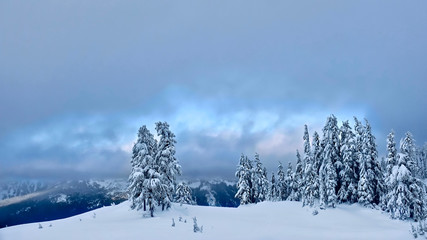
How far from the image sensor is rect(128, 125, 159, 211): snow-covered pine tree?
27.1 metres

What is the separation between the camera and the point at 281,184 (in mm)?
64938

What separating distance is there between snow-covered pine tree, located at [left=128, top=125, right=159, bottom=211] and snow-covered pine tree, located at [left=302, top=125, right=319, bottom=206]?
820 inches

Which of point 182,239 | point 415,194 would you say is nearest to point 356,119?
point 415,194

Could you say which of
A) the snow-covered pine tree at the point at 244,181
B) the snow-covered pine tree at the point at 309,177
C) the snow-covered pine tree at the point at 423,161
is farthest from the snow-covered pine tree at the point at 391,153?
the snow-covered pine tree at the point at 423,161

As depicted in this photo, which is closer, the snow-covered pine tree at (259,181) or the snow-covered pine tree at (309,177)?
the snow-covered pine tree at (309,177)

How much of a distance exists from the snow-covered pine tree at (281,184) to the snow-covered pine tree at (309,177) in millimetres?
22276

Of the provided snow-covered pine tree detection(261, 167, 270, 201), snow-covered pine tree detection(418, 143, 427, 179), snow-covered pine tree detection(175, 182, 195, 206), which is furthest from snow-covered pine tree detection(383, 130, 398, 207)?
snow-covered pine tree detection(418, 143, 427, 179)

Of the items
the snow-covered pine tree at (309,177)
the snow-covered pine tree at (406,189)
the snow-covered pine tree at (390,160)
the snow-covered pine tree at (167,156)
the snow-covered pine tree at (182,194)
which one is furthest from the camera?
the snow-covered pine tree at (182,194)

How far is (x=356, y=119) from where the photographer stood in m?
40.1

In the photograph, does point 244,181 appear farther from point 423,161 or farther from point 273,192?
point 423,161

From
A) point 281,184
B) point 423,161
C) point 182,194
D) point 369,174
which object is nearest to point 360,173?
point 369,174

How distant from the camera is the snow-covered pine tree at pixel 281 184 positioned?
64.8 meters

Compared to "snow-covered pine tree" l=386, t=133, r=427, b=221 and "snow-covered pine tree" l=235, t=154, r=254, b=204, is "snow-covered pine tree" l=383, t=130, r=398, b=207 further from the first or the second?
"snow-covered pine tree" l=235, t=154, r=254, b=204

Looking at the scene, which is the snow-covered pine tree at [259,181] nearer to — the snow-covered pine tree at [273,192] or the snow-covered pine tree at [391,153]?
the snow-covered pine tree at [273,192]
